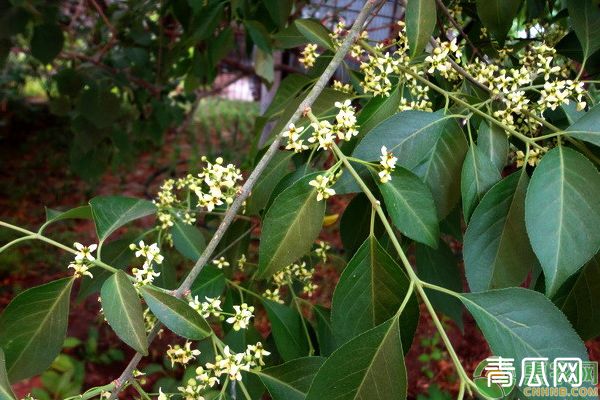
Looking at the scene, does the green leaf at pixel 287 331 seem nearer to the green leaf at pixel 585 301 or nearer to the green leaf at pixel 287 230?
the green leaf at pixel 287 230

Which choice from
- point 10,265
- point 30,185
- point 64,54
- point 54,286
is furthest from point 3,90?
point 54,286

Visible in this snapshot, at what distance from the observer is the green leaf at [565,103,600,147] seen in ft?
1.90

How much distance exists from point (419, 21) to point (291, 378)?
17.9 inches

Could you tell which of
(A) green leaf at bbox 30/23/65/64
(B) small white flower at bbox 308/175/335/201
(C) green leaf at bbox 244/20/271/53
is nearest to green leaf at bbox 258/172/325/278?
(B) small white flower at bbox 308/175/335/201

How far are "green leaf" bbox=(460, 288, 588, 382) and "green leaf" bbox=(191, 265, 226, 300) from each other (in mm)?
380

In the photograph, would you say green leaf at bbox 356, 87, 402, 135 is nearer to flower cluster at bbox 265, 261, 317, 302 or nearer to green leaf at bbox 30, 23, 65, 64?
flower cluster at bbox 265, 261, 317, 302

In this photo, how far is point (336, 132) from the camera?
2.08ft

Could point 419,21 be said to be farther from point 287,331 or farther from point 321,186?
point 287,331

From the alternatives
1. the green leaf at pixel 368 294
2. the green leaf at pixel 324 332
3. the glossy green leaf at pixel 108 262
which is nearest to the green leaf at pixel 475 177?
the green leaf at pixel 368 294

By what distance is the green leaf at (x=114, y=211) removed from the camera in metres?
0.72

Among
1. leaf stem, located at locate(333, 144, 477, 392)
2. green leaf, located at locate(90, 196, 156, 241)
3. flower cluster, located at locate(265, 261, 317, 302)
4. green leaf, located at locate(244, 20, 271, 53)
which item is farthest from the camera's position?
green leaf, located at locate(244, 20, 271, 53)

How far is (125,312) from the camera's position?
562 mm

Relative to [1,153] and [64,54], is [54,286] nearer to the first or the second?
[64,54]

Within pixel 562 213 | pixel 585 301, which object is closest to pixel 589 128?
pixel 562 213
